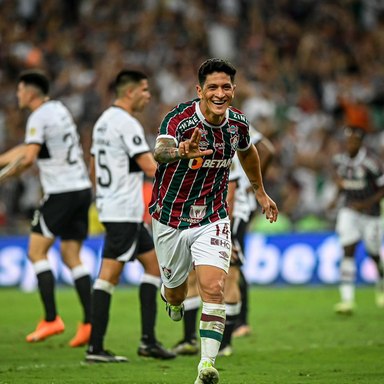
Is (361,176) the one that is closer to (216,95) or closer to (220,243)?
(220,243)

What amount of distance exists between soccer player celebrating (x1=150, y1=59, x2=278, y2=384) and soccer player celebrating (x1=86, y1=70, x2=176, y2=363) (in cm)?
140

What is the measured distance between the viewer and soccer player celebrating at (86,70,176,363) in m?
9.70

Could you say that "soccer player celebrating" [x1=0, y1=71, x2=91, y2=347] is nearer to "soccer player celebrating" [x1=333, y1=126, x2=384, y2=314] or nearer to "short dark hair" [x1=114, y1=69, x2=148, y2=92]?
"short dark hair" [x1=114, y1=69, x2=148, y2=92]

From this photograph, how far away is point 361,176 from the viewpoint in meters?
15.5

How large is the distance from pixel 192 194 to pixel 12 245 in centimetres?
1173


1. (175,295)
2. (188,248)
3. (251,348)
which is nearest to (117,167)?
(175,295)

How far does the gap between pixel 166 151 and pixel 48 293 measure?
13.5ft

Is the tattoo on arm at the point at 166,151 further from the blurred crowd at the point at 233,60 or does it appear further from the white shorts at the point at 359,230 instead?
the blurred crowd at the point at 233,60

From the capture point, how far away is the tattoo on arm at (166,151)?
7.48 meters

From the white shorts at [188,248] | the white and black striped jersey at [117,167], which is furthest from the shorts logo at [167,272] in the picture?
the white and black striped jersey at [117,167]

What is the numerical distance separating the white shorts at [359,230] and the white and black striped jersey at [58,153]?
5538 mm

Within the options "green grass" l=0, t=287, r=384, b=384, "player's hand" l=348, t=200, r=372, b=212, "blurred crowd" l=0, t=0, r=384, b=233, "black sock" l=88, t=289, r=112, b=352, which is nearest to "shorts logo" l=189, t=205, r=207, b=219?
"green grass" l=0, t=287, r=384, b=384

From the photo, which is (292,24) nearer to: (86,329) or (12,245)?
(12,245)

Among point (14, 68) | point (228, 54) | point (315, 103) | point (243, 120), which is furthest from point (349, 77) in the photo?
point (243, 120)
